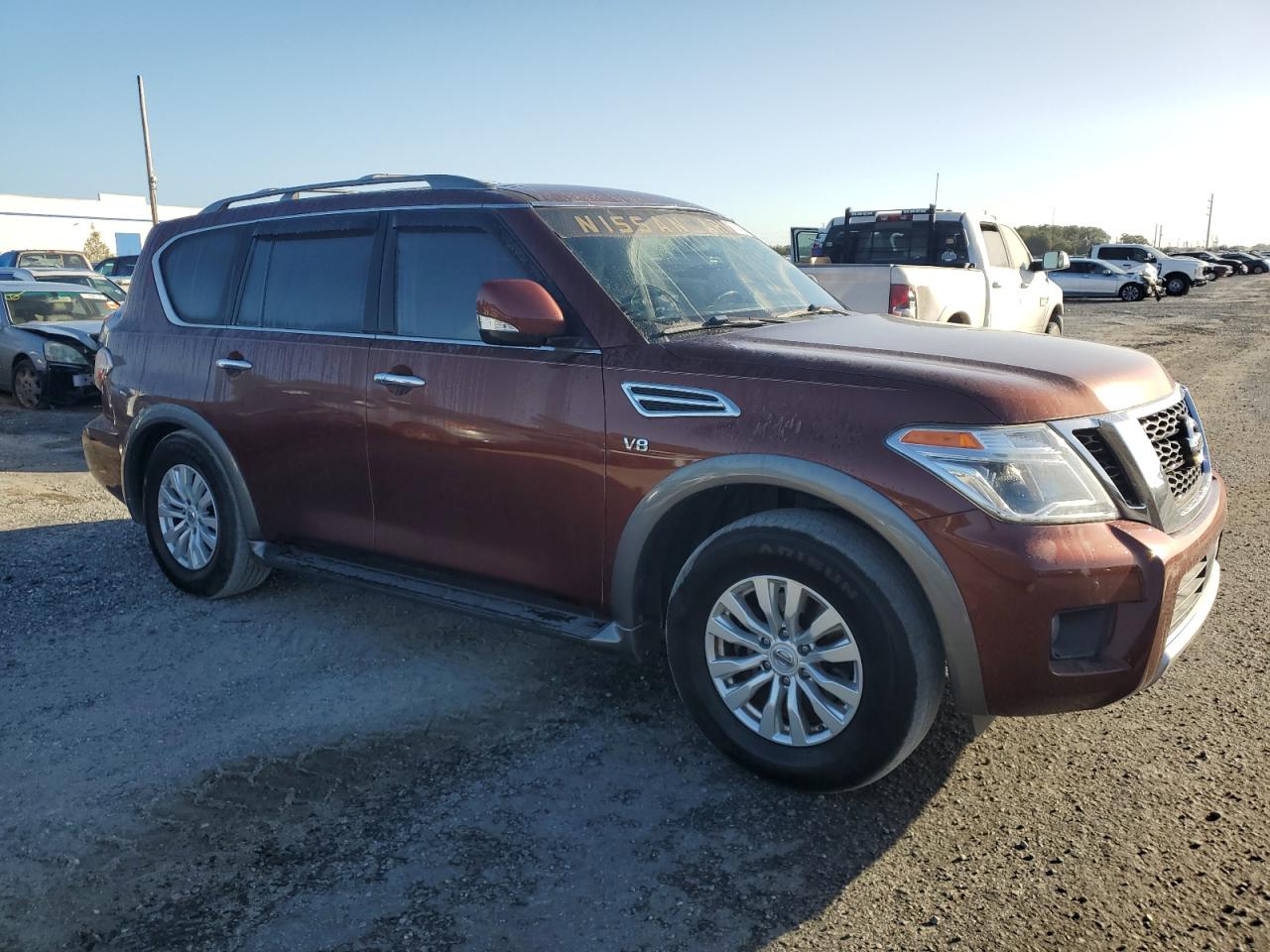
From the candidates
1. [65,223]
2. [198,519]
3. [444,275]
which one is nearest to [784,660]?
[444,275]

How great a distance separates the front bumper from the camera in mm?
2838

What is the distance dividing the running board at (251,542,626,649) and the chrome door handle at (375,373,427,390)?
30.9 inches

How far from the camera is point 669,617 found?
342 centimetres

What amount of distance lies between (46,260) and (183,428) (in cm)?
2096

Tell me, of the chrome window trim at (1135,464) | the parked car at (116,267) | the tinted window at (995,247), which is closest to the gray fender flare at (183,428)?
the chrome window trim at (1135,464)

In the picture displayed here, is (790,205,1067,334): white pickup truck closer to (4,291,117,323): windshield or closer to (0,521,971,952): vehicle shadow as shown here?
(0,521,971,952): vehicle shadow

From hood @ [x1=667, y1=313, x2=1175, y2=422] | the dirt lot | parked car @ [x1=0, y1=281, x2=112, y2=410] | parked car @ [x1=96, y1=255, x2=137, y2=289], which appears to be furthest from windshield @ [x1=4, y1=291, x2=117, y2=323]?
parked car @ [x1=96, y1=255, x2=137, y2=289]

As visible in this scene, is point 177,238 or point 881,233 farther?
point 881,233

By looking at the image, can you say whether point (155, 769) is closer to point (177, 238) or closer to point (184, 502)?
point (184, 502)

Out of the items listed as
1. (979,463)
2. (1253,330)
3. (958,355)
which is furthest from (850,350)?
(1253,330)

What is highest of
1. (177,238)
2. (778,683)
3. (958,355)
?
(177,238)

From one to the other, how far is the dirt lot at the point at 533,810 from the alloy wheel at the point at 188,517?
39 cm

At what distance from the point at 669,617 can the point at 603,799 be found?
2.02 ft

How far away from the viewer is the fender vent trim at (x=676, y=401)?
331cm
